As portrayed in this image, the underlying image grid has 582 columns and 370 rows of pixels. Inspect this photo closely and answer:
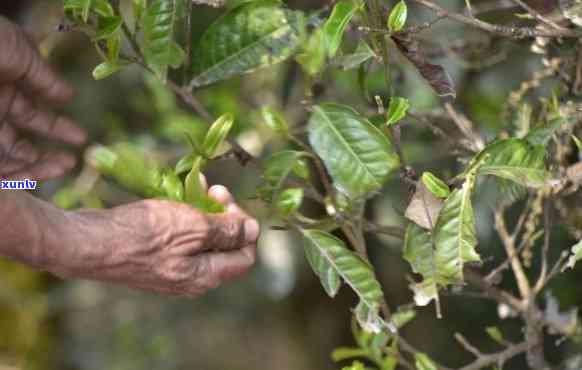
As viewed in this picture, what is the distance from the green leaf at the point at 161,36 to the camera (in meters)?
1.16

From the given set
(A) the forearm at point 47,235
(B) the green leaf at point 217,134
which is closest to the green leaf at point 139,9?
(B) the green leaf at point 217,134

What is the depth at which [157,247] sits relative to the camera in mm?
1125

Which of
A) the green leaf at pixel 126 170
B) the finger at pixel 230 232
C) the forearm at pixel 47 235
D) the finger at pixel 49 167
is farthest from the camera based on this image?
the finger at pixel 49 167

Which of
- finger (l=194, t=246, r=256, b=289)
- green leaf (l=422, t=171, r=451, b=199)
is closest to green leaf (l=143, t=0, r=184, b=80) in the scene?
finger (l=194, t=246, r=256, b=289)

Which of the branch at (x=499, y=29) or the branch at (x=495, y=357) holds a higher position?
the branch at (x=499, y=29)

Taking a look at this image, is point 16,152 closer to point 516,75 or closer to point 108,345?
point 516,75

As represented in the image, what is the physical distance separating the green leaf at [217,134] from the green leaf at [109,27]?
0.61 feet

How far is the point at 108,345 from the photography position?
326 cm

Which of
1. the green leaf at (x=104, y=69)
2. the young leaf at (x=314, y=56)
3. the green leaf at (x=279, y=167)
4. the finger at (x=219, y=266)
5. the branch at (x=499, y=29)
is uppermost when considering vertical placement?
the branch at (x=499, y=29)

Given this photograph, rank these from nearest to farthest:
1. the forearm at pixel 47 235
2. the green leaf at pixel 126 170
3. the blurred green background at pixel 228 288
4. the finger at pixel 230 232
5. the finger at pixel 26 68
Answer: the forearm at pixel 47 235, the finger at pixel 230 232, the green leaf at pixel 126 170, the finger at pixel 26 68, the blurred green background at pixel 228 288

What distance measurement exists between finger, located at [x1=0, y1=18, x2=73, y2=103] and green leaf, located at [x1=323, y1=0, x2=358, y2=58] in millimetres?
663

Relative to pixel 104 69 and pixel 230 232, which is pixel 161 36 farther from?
pixel 230 232

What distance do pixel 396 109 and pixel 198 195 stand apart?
0.99 feet

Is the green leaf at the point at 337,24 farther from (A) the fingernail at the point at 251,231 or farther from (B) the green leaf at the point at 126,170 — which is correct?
(B) the green leaf at the point at 126,170
